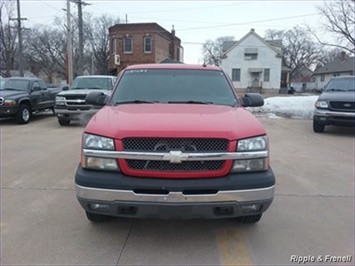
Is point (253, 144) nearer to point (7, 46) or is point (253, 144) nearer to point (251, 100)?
point (251, 100)

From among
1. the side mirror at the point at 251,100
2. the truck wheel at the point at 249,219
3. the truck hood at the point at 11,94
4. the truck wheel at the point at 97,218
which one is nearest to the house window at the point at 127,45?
the truck hood at the point at 11,94

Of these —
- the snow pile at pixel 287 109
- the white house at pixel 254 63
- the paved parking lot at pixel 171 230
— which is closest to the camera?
the paved parking lot at pixel 171 230

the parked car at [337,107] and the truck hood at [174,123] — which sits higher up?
the truck hood at [174,123]

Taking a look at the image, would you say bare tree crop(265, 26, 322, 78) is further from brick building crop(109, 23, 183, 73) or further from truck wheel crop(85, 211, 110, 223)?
truck wheel crop(85, 211, 110, 223)

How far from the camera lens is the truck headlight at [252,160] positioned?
333 centimetres

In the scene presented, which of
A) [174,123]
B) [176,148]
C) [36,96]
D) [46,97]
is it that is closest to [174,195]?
[176,148]

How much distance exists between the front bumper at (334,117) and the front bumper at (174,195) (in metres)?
8.44

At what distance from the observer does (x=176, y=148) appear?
3258 mm

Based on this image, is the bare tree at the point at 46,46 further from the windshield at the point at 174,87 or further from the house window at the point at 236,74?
the windshield at the point at 174,87

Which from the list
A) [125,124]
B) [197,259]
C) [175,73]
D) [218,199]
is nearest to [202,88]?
[175,73]

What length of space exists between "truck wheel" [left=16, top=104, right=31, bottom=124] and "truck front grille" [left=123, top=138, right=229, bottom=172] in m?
11.2

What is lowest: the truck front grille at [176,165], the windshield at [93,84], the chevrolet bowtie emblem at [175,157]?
the truck front grille at [176,165]

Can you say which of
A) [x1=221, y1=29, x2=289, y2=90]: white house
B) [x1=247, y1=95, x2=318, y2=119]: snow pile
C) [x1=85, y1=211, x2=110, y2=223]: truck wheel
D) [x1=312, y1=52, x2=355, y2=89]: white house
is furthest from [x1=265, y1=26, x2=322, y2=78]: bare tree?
[x1=85, y1=211, x2=110, y2=223]: truck wheel

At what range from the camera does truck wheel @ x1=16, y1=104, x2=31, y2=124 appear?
13156 mm
